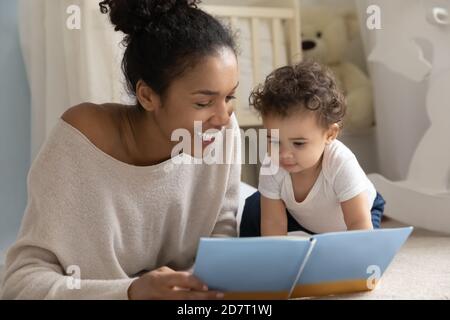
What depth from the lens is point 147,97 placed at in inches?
42.9

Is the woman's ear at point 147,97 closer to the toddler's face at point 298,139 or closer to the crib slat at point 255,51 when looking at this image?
the toddler's face at point 298,139

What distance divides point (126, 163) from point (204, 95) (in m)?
Result: 0.21

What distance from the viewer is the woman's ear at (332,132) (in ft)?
3.91

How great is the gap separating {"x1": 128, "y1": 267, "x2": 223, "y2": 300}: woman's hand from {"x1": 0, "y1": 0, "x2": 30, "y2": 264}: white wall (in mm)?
998

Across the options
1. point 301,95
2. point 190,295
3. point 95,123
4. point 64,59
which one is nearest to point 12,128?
point 64,59

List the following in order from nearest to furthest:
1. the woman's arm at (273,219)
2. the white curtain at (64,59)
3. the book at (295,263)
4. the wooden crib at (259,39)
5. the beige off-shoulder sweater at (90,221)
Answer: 1. the book at (295,263)
2. the beige off-shoulder sweater at (90,221)
3. the woman's arm at (273,219)
4. the white curtain at (64,59)
5. the wooden crib at (259,39)

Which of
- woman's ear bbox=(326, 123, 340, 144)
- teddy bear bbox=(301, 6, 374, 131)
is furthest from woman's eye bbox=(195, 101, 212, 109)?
teddy bear bbox=(301, 6, 374, 131)

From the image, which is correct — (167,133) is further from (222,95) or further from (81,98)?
(81,98)

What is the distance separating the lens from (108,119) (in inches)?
44.3

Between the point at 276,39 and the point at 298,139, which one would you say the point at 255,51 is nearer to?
the point at 276,39

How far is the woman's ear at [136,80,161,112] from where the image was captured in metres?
1.08

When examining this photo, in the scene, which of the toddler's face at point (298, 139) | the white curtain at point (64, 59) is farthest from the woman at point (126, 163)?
the white curtain at point (64, 59)

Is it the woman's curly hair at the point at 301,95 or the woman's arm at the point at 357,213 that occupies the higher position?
the woman's curly hair at the point at 301,95

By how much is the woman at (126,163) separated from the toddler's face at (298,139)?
0.36 feet
